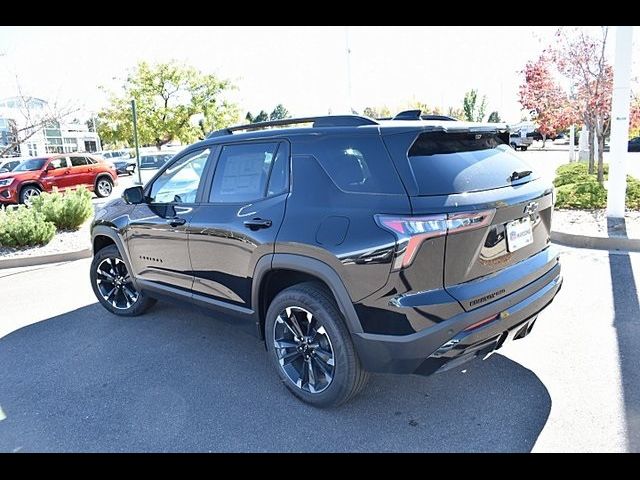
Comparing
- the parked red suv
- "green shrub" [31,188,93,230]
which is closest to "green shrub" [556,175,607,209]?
"green shrub" [31,188,93,230]

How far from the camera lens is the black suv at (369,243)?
98.0 inches

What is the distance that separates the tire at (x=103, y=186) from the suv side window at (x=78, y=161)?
71 cm

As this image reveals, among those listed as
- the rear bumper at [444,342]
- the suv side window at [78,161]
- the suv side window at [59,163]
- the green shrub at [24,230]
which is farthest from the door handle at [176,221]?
the suv side window at [78,161]

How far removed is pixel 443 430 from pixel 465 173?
1493mm

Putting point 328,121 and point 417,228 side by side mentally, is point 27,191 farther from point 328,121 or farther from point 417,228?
point 417,228

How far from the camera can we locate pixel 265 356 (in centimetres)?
379

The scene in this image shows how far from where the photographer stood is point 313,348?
2.99 metres

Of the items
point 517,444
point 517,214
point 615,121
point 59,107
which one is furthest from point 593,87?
point 59,107

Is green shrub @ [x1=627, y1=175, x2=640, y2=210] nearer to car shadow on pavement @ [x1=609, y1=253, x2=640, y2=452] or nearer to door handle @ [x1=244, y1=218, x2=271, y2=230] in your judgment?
car shadow on pavement @ [x1=609, y1=253, x2=640, y2=452]

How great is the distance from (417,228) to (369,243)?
27cm

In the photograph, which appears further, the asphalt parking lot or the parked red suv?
the parked red suv

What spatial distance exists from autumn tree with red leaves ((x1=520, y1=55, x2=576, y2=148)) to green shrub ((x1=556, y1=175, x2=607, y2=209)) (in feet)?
10.0

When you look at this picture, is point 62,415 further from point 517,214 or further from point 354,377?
point 517,214

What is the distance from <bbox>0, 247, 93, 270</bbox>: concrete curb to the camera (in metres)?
7.44
